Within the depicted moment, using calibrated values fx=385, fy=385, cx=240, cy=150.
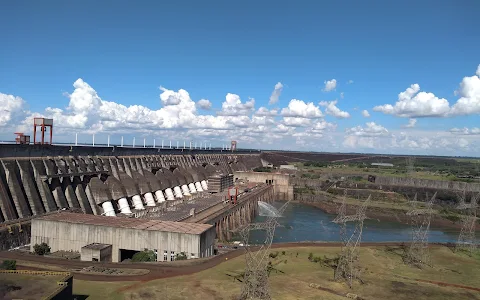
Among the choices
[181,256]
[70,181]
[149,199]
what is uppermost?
[70,181]

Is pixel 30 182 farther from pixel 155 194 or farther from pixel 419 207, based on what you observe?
pixel 419 207

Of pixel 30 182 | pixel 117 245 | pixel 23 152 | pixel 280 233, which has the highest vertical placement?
pixel 23 152

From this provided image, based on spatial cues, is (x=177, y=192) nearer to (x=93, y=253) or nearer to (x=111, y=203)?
(x=111, y=203)

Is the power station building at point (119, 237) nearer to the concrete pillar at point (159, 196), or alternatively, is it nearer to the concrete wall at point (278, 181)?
the concrete pillar at point (159, 196)

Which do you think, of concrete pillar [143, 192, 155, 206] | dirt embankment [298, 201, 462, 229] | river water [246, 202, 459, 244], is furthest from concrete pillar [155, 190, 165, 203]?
dirt embankment [298, 201, 462, 229]

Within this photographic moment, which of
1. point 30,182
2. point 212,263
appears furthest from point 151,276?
point 30,182

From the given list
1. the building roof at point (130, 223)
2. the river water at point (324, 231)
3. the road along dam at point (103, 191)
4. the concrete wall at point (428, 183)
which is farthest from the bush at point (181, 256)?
the concrete wall at point (428, 183)

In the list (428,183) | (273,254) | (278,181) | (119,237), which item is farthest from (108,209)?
(428,183)
